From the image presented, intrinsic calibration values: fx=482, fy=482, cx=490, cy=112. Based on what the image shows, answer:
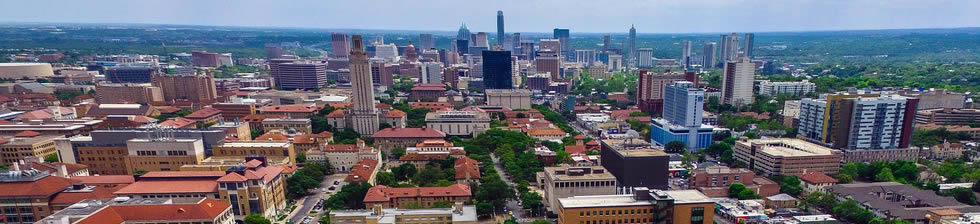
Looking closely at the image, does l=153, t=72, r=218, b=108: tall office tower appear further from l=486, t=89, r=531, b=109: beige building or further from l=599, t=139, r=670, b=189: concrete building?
l=599, t=139, r=670, b=189: concrete building

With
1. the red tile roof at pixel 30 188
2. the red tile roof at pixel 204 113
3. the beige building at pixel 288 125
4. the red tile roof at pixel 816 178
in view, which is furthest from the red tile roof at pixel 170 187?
the red tile roof at pixel 816 178

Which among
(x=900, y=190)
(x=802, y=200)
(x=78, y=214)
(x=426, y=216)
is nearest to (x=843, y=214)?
(x=802, y=200)

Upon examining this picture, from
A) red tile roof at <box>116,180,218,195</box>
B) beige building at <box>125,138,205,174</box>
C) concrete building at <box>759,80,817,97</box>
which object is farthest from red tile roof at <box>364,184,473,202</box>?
concrete building at <box>759,80,817,97</box>

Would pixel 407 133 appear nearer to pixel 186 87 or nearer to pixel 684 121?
pixel 684 121

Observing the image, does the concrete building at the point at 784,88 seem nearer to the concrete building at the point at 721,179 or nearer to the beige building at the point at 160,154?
the concrete building at the point at 721,179

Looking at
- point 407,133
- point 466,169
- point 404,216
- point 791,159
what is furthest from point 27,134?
point 791,159
